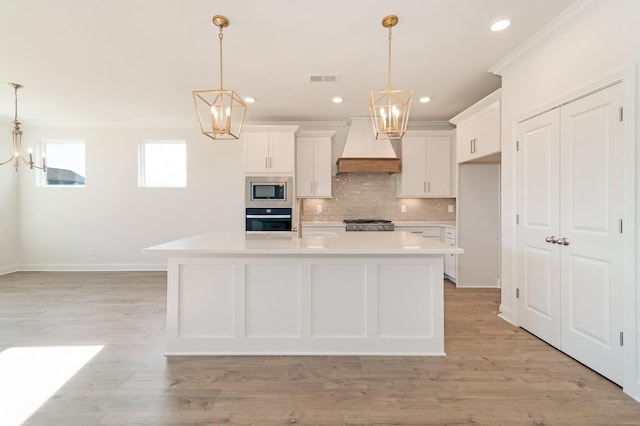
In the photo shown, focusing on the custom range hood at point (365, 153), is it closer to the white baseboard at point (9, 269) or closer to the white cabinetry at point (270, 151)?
the white cabinetry at point (270, 151)

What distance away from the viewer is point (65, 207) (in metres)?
5.27

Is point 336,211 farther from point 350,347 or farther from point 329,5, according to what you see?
point 329,5

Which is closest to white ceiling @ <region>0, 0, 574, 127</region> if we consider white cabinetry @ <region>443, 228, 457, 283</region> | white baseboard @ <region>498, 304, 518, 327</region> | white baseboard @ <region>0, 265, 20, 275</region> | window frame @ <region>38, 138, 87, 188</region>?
window frame @ <region>38, 138, 87, 188</region>

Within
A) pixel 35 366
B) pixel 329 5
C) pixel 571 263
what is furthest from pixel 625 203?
pixel 35 366

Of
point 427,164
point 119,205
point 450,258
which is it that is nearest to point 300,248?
point 450,258

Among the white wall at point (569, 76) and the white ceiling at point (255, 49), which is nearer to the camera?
the white wall at point (569, 76)

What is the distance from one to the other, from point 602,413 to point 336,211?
13.0 feet

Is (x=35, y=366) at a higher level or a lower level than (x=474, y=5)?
lower

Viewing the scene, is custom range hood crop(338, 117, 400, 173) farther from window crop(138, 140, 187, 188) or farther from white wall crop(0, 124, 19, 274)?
white wall crop(0, 124, 19, 274)

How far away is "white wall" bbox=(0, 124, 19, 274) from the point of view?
5.01 m

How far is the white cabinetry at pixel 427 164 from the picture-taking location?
4.85 meters

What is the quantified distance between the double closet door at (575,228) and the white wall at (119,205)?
4284mm

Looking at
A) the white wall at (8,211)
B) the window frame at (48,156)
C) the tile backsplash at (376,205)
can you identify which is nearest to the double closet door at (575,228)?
the tile backsplash at (376,205)

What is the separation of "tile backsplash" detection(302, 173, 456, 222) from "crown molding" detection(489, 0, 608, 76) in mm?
2465
